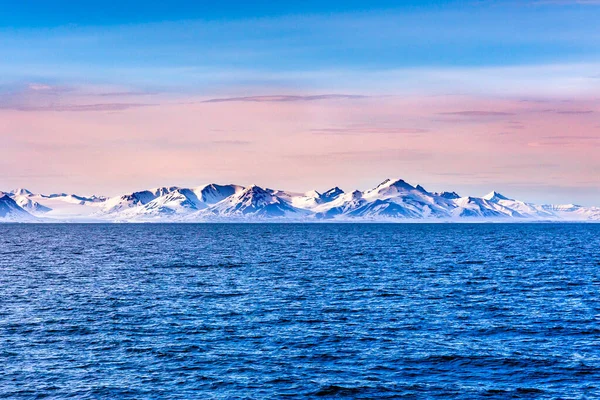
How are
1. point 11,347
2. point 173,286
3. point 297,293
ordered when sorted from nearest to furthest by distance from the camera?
1. point 11,347
2. point 297,293
3. point 173,286

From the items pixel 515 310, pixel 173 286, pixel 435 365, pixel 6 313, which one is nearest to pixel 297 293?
pixel 173 286

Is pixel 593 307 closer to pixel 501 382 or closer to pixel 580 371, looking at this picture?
pixel 580 371

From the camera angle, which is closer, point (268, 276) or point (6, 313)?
point (6, 313)

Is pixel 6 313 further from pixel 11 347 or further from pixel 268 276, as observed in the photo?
pixel 268 276

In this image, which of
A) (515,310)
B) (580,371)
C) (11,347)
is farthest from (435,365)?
(11,347)

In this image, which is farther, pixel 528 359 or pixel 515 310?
pixel 515 310

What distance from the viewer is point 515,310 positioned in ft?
216

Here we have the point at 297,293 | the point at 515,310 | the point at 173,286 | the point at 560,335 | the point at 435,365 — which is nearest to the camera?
the point at 435,365

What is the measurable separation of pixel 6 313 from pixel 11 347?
A: 47.2 ft

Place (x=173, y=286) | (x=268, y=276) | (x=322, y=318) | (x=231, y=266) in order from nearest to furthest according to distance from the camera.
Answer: (x=322, y=318), (x=173, y=286), (x=268, y=276), (x=231, y=266)

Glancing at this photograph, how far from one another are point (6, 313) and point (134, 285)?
2341 cm

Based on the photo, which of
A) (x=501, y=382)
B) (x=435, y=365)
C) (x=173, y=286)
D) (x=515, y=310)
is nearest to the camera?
(x=501, y=382)

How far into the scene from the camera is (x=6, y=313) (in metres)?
62.7

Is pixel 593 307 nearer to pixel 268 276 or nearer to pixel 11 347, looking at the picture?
pixel 268 276
